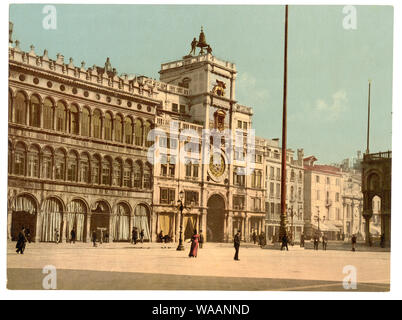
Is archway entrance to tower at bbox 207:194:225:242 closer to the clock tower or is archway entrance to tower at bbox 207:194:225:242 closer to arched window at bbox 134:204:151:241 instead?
arched window at bbox 134:204:151:241

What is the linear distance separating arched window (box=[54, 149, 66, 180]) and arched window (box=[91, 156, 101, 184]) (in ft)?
10.8

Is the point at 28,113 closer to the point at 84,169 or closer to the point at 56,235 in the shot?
the point at 84,169

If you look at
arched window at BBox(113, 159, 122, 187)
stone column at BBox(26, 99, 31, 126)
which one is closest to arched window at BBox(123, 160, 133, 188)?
arched window at BBox(113, 159, 122, 187)

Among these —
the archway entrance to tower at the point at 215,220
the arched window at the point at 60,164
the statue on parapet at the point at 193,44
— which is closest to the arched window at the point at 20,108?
the arched window at the point at 60,164

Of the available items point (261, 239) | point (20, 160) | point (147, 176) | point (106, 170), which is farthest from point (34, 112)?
point (261, 239)

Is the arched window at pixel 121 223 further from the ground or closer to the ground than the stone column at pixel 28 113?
closer to the ground

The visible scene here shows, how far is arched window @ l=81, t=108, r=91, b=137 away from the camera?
106 ft

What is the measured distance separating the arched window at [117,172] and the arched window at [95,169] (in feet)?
4.02

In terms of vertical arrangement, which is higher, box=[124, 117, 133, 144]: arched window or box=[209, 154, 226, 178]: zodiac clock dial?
box=[124, 117, 133, 144]: arched window

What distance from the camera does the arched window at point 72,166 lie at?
30.9m

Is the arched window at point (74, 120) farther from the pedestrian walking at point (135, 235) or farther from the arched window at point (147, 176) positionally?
the pedestrian walking at point (135, 235)

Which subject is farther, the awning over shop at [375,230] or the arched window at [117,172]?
the arched window at [117,172]
